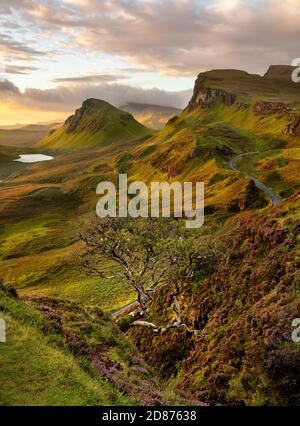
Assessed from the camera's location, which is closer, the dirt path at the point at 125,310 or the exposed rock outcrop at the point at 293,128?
the dirt path at the point at 125,310

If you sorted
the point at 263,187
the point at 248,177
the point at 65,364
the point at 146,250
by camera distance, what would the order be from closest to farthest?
the point at 65,364 < the point at 146,250 < the point at 263,187 < the point at 248,177

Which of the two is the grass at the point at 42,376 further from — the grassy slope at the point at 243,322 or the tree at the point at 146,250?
the tree at the point at 146,250

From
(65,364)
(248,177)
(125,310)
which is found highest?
(65,364)

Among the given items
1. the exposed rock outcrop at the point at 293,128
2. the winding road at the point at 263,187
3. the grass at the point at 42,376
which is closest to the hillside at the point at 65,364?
the grass at the point at 42,376

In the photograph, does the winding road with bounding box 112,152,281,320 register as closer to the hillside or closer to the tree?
the tree

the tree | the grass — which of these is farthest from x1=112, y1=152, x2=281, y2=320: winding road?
the grass

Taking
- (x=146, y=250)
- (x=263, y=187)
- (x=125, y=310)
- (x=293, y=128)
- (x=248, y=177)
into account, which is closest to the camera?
(x=146, y=250)

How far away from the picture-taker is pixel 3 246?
434 feet

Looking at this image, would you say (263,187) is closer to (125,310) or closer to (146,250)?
(125,310)

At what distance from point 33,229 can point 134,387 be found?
138 meters

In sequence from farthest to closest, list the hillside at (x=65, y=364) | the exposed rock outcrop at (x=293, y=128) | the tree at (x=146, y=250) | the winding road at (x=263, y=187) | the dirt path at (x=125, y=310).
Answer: the exposed rock outcrop at (x=293, y=128) → the winding road at (x=263, y=187) → the dirt path at (x=125, y=310) → the tree at (x=146, y=250) → the hillside at (x=65, y=364)

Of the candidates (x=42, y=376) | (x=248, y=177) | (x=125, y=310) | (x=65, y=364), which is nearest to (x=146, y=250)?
(x=125, y=310)

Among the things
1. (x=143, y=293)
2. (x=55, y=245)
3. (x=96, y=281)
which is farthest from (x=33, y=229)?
(x=143, y=293)
